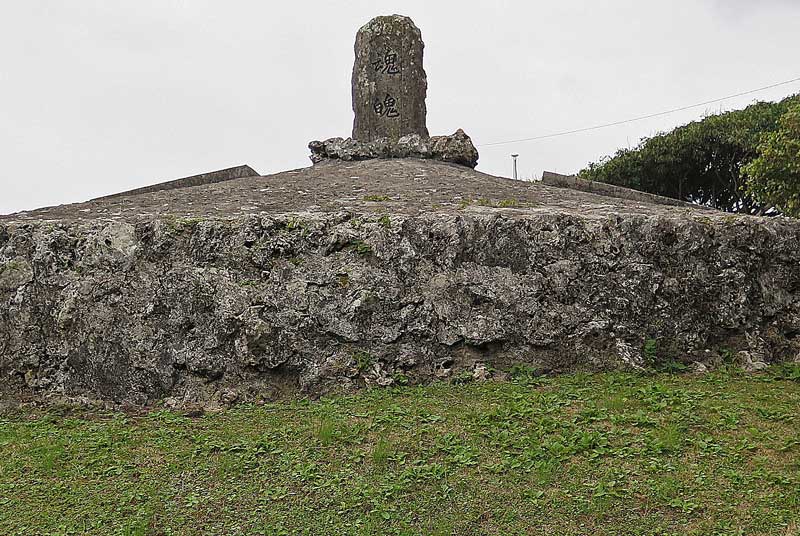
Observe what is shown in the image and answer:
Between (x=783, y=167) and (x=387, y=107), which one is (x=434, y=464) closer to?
(x=387, y=107)

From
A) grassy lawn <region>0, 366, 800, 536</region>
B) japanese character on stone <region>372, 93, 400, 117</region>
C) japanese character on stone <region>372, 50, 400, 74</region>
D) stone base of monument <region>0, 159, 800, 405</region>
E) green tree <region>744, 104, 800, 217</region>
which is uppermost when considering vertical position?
japanese character on stone <region>372, 50, 400, 74</region>

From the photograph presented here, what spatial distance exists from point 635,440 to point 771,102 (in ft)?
78.6

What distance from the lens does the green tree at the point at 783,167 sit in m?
15.8

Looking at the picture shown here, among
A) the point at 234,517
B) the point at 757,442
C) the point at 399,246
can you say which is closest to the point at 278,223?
the point at 399,246

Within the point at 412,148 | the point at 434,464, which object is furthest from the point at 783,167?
the point at 434,464

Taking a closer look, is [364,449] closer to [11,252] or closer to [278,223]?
[278,223]

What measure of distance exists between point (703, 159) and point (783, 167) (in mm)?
10144

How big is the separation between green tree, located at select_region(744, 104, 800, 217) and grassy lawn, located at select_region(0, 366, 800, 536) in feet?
35.1

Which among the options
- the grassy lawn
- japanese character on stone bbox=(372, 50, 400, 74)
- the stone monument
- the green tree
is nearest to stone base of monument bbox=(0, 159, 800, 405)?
the grassy lawn

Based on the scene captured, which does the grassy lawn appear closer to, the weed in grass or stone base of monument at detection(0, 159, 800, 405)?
the weed in grass

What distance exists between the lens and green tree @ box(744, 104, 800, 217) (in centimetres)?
1584

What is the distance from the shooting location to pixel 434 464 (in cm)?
531

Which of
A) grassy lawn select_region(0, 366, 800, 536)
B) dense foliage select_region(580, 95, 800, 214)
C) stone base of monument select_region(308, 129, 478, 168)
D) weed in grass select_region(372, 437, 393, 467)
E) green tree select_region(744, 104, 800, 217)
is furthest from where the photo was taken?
dense foliage select_region(580, 95, 800, 214)

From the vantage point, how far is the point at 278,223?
24.9 ft
